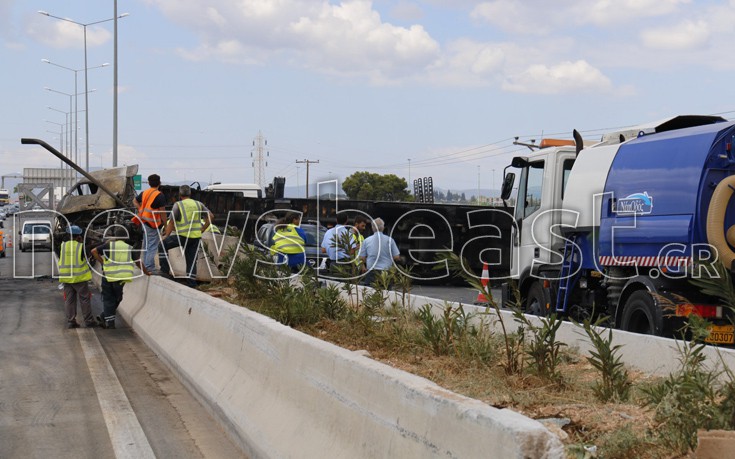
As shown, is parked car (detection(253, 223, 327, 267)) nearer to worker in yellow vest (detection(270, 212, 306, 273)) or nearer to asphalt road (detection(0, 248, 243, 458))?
worker in yellow vest (detection(270, 212, 306, 273))

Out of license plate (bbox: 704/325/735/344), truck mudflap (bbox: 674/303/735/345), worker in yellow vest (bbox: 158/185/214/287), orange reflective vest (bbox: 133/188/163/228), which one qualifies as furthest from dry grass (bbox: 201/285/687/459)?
orange reflective vest (bbox: 133/188/163/228)

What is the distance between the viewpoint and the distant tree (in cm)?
10369

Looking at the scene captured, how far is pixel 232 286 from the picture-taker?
16.0 metres

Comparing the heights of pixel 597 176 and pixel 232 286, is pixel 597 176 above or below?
above

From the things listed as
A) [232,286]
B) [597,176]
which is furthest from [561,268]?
[232,286]

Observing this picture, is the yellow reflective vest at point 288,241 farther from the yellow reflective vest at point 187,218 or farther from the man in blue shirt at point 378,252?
the yellow reflective vest at point 187,218

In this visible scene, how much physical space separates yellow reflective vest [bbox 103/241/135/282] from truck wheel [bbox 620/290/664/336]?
28.3 feet

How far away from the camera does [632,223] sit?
12.1 metres

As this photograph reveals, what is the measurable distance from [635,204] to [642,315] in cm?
140

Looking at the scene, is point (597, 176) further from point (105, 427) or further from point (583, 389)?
point (105, 427)

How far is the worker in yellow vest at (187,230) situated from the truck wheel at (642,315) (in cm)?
731

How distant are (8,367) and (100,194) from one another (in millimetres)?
15751

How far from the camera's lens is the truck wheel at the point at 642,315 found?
1128 centimetres

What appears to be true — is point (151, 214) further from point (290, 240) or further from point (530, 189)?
point (530, 189)
